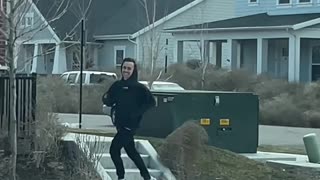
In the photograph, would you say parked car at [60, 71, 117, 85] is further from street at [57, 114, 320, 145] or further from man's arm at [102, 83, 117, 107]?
man's arm at [102, 83, 117, 107]

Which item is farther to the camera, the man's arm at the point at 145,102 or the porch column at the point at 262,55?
the porch column at the point at 262,55

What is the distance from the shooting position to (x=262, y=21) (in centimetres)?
3888

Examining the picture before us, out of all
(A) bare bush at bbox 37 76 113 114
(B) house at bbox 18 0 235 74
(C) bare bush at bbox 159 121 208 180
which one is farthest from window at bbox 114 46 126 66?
(C) bare bush at bbox 159 121 208 180

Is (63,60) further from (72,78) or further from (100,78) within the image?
(100,78)

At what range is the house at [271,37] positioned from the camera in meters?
36.5

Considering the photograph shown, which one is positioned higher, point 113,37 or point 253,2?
point 253,2

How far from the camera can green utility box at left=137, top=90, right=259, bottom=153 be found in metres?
15.0

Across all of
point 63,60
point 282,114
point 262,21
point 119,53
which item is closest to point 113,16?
point 119,53

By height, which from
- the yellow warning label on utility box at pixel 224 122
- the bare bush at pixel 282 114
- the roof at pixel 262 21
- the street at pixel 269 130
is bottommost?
the street at pixel 269 130

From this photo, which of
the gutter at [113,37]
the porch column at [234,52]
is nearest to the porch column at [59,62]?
the gutter at [113,37]

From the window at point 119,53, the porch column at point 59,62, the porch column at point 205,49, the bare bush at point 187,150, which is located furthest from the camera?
the window at point 119,53

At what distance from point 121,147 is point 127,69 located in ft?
3.52

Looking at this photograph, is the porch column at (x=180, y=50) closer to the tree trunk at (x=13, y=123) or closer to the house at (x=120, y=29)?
the house at (x=120, y=29)

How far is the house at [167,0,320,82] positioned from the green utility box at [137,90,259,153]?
2037 cm
